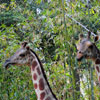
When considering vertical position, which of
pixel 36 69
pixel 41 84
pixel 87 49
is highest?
pixel 87 49

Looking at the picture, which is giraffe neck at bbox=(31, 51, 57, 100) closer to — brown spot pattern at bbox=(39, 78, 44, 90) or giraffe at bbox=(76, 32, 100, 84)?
brown spot pattern at bbox=(39, 78, 44, 90)

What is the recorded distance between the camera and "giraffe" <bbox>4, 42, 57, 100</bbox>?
6.97 feet

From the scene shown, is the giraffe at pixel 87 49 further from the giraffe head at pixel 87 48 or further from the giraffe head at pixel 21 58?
the giraffe head at pixel 21 58

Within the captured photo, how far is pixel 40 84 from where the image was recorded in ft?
7.07

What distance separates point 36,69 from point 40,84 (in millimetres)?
168

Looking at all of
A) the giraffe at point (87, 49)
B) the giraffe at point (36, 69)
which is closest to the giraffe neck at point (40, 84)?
the giraffe at point (36, 69)

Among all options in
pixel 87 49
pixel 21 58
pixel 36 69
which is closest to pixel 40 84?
pixel 36 69

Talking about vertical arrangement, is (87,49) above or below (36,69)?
above

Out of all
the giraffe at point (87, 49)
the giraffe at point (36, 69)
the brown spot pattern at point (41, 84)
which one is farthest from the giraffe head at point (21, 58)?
the giraffe at point (87, 49)

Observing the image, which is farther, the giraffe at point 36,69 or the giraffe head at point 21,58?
the giraffe head at point 21,58

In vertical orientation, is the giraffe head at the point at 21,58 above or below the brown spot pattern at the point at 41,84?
above

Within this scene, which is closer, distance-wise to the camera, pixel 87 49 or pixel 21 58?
pixel 87 49

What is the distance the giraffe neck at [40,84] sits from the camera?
2107mm

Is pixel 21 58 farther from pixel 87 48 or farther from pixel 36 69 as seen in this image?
pixel 87 48
